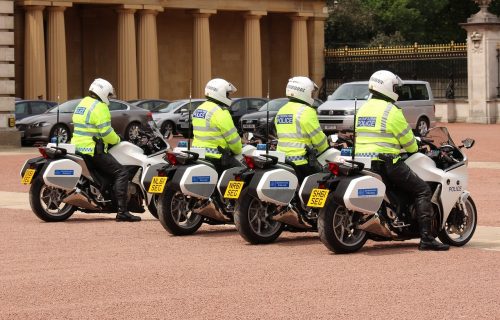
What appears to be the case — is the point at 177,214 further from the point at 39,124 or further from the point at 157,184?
the point at 39,124

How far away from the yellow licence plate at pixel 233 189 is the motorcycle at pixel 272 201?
2.7 inches

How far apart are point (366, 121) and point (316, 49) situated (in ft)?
172

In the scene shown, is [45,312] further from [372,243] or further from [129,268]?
[372,243]

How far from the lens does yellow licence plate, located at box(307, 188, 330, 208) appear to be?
13758 mm

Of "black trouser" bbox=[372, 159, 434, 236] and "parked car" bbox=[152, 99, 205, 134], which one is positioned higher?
"parked car" bbox=[152, 99, 205, 134]

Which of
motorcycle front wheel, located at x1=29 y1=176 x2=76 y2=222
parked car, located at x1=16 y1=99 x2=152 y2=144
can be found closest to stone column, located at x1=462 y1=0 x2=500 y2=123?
parked car, located at x1=16 y1=99 x2=152 y2=144

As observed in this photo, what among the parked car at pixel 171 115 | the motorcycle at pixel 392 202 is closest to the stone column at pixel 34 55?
the parked car at pixel 171 115

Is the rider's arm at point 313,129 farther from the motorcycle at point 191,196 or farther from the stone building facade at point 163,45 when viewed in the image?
the stone building facade at point 163,45

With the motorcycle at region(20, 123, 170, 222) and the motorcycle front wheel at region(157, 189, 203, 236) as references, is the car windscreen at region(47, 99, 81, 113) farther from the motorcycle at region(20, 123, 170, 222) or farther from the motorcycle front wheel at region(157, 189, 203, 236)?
the motorcycle front wheel at region(157, 189, 203, 236)

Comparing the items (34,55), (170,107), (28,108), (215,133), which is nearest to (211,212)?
(215,133)

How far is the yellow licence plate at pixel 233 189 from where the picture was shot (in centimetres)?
1502

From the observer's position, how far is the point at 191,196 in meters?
15.8

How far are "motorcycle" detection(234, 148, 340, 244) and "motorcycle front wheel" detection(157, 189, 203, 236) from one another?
1008mm

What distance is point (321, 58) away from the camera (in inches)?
2625
